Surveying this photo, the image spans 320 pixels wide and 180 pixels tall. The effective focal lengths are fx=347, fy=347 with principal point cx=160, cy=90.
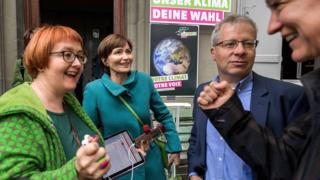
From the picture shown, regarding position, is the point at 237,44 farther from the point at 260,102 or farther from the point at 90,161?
the point at 90,161

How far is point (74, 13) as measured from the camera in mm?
7945

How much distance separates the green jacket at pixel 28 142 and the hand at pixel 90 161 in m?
0.05

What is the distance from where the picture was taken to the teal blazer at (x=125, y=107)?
271 centimetres

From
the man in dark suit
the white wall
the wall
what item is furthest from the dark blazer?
the white wall

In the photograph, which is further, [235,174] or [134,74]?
[134,74]

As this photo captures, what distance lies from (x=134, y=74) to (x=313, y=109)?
198 cm

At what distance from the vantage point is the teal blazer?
2707mm

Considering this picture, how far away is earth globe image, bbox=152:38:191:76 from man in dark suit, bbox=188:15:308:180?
10.0 feet

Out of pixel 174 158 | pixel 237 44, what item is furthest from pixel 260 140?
pixel 174 158

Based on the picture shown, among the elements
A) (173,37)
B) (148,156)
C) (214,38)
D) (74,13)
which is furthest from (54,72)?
(74,13)

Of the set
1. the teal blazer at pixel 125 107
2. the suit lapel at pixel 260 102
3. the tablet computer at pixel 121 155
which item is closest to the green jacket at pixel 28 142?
the tablet computer at pixel 121 155

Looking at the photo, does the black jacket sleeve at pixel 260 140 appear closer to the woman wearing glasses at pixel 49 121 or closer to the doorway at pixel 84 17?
the woman wearing glasses at pixel 49 121

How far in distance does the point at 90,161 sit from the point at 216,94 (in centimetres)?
56

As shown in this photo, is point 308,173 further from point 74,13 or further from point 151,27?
point 74,13
